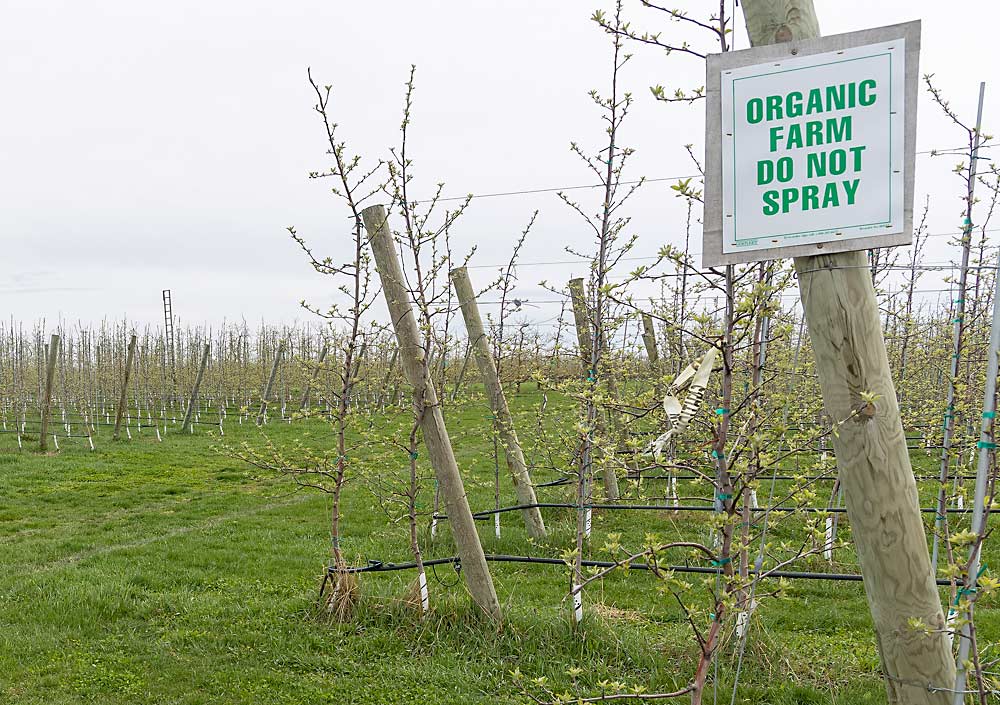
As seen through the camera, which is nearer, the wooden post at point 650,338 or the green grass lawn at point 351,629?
the green grass lawn at point 351,629

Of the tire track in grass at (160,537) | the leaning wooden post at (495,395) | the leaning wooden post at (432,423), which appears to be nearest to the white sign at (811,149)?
the leaning wooden post at (432,423)

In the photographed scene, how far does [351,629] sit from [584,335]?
10.9ft

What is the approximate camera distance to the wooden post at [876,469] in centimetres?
202

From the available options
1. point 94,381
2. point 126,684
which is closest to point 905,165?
point 126,684

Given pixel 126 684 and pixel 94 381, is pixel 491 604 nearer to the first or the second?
pixel 126 684

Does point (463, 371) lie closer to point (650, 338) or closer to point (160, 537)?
point (650, 338)

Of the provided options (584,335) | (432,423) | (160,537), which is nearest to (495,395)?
(584,335)

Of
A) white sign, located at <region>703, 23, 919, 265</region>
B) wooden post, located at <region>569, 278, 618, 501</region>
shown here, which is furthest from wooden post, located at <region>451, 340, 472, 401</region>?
white sign, located at <region>703, 23, 919, 265</region>

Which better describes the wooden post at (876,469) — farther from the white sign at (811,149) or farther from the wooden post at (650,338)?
the wooden post at (650,338)

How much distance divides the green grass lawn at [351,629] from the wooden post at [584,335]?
1.83ft

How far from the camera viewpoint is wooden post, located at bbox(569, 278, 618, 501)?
5.26m

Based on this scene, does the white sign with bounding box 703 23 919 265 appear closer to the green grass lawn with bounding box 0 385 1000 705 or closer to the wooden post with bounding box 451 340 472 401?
the green grass lawn with bounding box 0 385 1000 705

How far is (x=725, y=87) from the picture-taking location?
6.93 feet

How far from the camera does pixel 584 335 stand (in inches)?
269
